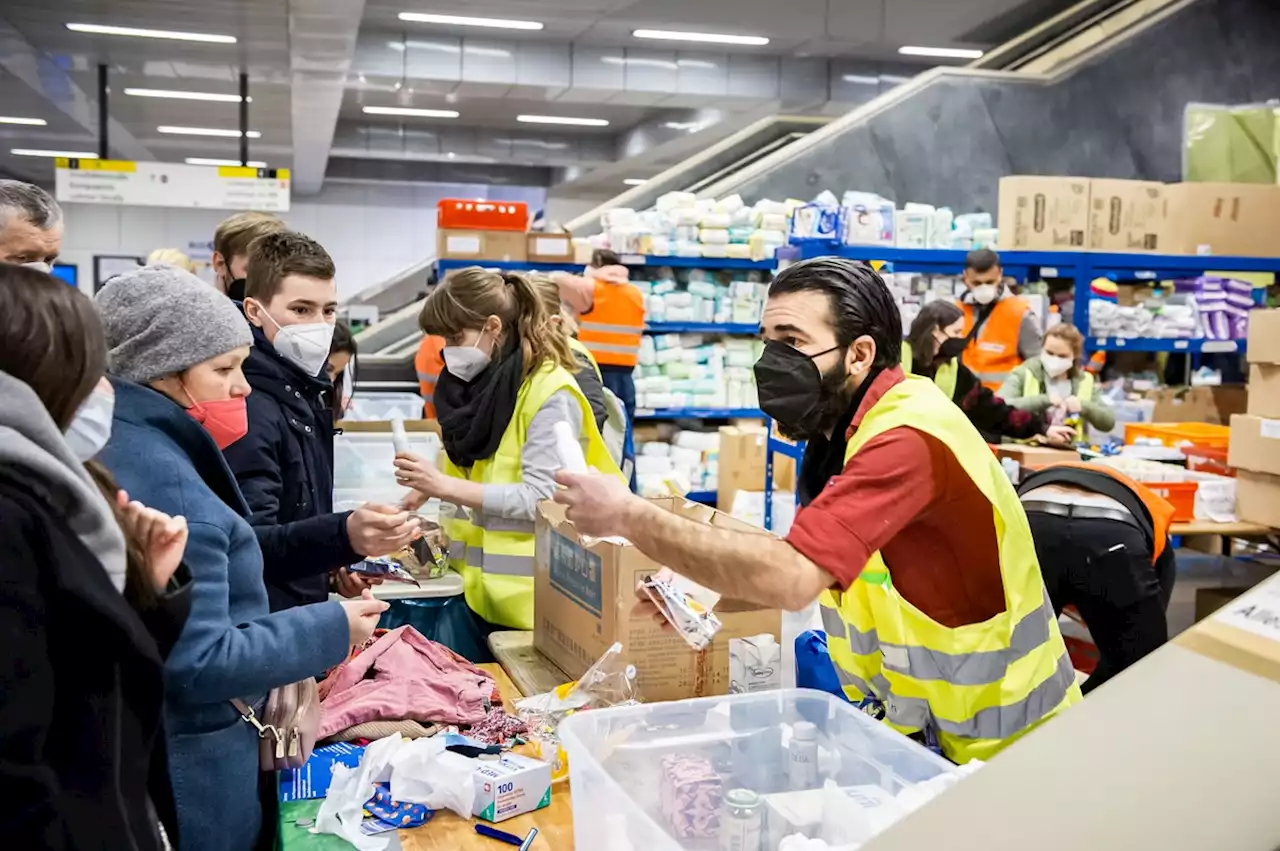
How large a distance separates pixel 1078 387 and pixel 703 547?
18.0 feet

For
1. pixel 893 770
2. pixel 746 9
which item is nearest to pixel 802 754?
pixel 893 770

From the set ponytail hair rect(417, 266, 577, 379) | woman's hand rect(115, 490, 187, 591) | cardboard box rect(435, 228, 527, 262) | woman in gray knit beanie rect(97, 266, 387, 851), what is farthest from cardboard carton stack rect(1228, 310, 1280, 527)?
cardboard box rect(435, 228, 527, 262)

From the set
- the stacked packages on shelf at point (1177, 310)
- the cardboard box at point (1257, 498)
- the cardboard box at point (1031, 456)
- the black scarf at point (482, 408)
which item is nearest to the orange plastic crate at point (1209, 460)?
the cardboard box at point (1257, 498)

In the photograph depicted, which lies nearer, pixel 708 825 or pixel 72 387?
pixel 72 387

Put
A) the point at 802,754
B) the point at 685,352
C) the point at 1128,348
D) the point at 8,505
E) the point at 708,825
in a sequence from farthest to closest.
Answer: the point at 685,352, the point at 1128,348, the point at 802,754, the point at 708,825, the point at 8,505

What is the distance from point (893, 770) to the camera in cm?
185

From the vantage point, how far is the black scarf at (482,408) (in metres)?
3.36

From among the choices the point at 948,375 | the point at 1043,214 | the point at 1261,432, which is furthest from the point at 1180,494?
the point at 1043,214

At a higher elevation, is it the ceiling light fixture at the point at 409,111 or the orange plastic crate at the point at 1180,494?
the ceiling light fixture at the point at 409,111

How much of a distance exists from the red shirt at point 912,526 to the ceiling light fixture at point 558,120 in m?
15.7

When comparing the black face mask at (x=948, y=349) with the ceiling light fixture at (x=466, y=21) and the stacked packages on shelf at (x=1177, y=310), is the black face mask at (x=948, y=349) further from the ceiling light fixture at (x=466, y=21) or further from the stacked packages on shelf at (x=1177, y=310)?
the ceiling light fixture at (x=466, y=21)

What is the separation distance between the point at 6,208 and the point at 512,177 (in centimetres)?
1898

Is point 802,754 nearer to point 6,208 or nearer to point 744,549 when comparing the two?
point 744,549

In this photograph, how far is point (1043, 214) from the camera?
8.05 meters
